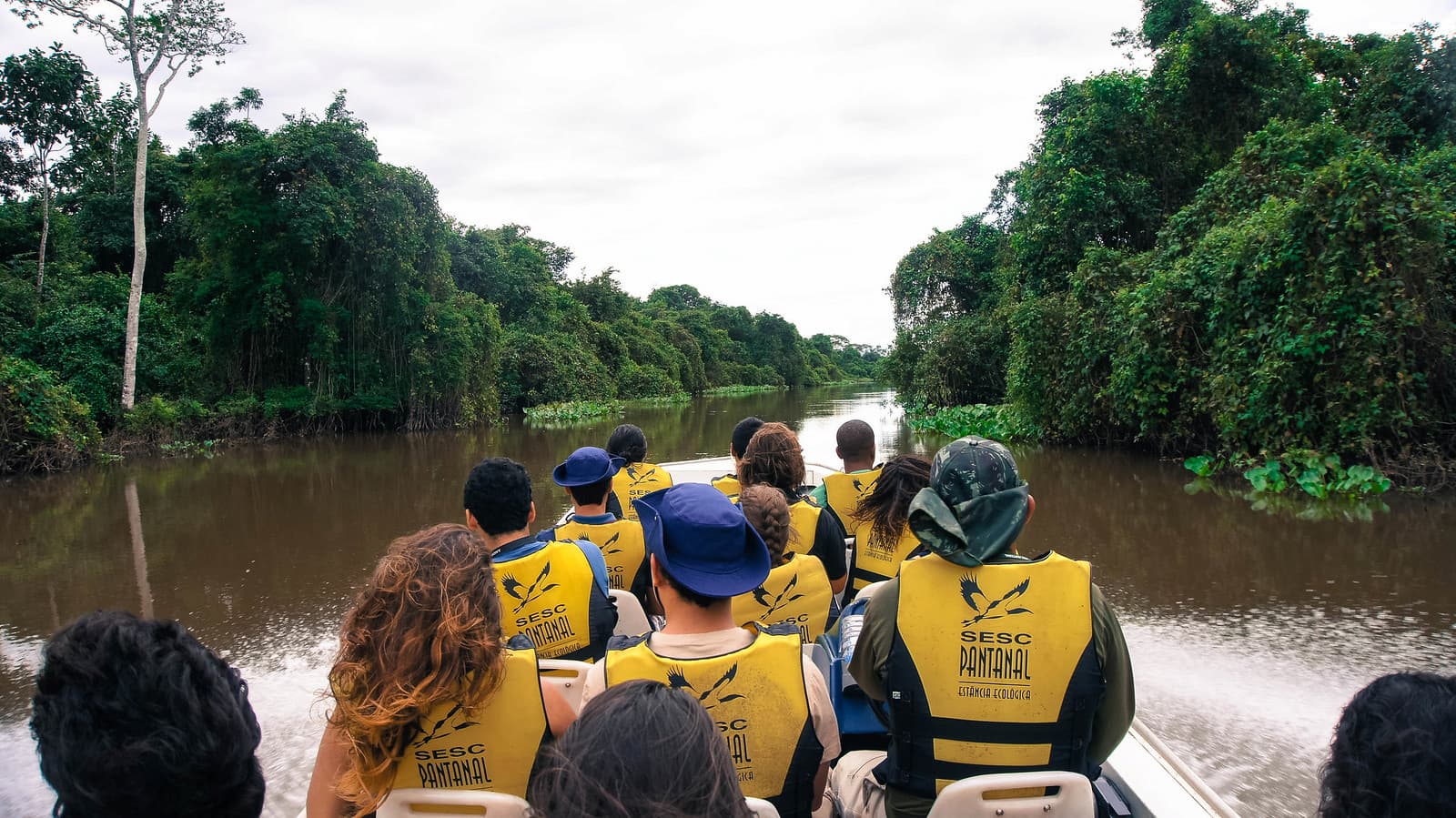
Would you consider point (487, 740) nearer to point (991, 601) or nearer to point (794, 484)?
point (991, 601)

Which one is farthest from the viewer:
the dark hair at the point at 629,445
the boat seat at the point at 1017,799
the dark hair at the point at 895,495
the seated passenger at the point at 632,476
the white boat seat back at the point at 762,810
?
the dark hair at the point at 629,445

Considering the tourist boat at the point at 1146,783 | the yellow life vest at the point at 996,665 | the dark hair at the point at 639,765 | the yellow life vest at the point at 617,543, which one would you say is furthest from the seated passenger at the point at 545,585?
the dark hair at the point at 639,765

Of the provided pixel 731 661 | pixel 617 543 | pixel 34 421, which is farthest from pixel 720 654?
pixel 34 421

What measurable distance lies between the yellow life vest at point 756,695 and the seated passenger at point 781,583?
81cm

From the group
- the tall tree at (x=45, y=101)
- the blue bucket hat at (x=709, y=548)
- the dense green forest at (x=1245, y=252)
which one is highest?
the tall tree at (x=45, y=101)

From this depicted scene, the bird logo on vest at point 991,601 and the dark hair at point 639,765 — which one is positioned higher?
the dark hair at point 639,765

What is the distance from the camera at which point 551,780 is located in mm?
913

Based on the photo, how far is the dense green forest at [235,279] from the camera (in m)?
17.8

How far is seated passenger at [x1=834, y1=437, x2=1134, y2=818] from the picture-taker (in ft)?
6.03

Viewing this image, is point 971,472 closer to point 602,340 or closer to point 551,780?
point 551,780

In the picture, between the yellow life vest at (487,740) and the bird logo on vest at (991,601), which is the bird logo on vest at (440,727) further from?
the bird logo on vest at (991,601)

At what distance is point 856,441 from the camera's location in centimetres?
381

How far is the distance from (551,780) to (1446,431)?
11.5 m

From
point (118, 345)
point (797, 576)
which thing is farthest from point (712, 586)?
point (118, 345)
